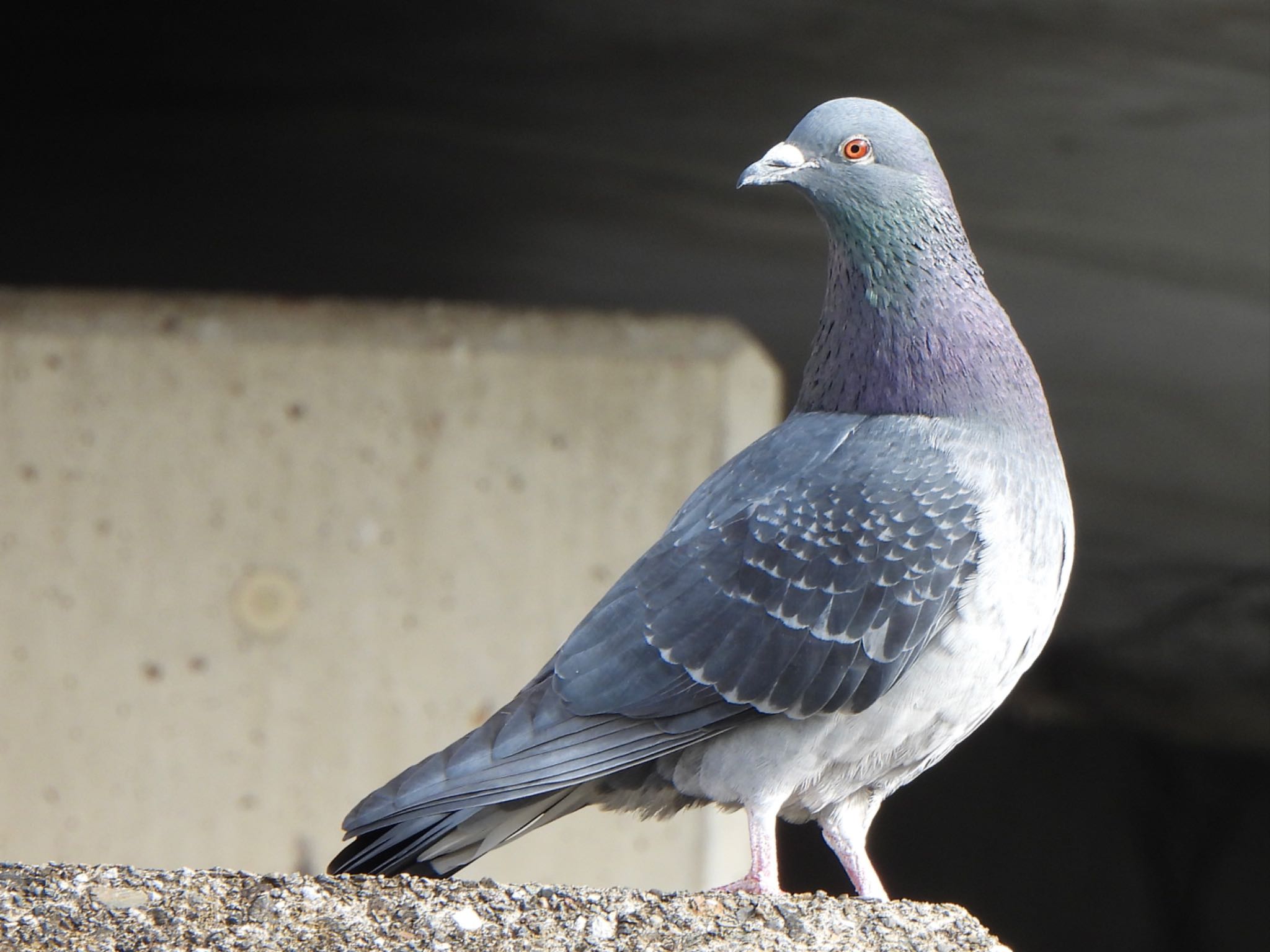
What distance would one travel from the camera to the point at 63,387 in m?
4.67

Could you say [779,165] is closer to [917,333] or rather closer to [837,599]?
[917,333]

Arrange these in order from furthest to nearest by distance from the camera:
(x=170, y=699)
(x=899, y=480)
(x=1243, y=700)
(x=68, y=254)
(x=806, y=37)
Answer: (x=1243, y=700) < (x=68, y=254) < (x=170, y=699) < (x=806, y=37) < (x=899, y=480)

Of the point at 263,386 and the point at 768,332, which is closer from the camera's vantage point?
the point at 263,386

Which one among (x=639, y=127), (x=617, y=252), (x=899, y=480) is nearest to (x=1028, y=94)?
(x=639, y=127)

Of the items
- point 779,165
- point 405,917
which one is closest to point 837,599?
point 779,165

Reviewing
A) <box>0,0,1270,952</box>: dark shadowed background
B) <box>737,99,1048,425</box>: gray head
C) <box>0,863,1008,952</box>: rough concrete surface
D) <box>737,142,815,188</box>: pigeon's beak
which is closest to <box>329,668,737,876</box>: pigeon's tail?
<box>0,863,1008,952</box>: rough concrete surface

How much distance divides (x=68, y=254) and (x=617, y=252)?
1854mm

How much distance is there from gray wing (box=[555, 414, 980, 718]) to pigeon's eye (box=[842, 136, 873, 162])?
41 centimetres

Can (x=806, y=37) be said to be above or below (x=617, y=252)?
above

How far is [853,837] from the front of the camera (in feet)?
8.13

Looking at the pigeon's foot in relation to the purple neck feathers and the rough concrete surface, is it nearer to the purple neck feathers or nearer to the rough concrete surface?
the rough concrete surface

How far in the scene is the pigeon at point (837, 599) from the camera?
7.47 ft

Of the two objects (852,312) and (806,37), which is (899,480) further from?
(806,37)

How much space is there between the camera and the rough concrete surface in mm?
1639
